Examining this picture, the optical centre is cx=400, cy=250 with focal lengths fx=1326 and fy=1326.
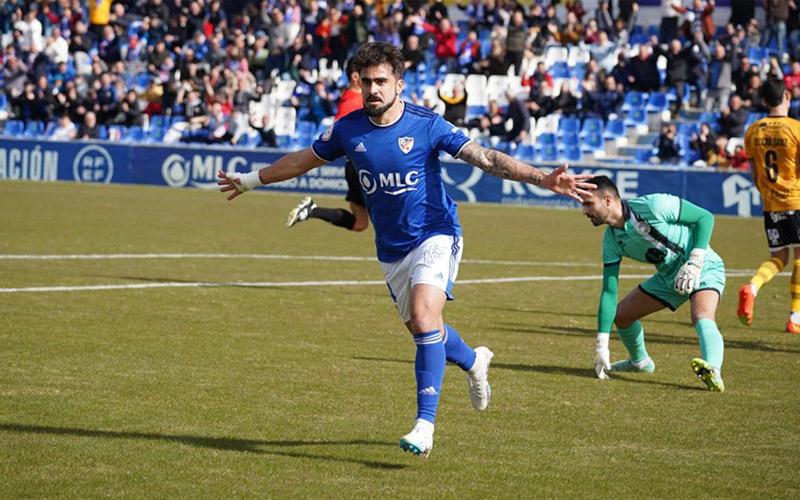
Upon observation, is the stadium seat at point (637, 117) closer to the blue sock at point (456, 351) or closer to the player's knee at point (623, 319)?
the player's knee at point (623, 319)

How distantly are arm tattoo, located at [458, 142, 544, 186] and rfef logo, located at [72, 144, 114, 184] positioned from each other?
30.5 meters

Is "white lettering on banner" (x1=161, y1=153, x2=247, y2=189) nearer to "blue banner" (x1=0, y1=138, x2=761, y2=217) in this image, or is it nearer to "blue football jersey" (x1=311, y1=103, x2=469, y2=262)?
"blue banner" (x1=0, y1=138, x2=761, y2=217)

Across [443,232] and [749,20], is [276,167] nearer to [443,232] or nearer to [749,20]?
[443,232]

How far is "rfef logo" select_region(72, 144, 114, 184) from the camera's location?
36.5 metres

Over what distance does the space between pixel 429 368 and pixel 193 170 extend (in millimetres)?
28992

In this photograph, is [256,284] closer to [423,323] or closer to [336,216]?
[336,216]

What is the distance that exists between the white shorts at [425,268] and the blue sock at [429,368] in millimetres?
296

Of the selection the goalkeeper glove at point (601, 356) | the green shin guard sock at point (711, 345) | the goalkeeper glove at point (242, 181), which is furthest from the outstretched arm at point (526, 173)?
the goalkeeper glove at point (601, 356)

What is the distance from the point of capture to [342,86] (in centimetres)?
3753

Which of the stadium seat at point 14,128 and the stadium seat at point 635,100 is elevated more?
the stadium seat at point 635,100

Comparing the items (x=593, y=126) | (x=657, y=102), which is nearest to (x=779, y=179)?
(x=593, y=126)

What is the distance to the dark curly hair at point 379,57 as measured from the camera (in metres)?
7.16

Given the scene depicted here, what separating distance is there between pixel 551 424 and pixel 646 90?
26.1 m

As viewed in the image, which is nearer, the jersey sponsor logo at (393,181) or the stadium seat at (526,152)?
the jersey sponsor logo at (393,181)
